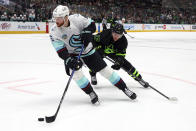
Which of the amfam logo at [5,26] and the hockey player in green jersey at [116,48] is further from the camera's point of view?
the amfam logo at [5,26]

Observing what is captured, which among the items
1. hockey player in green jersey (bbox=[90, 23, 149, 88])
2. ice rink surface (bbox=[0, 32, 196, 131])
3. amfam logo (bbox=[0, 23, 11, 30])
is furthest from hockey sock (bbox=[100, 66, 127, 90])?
amfam logo (bbox=[0, 23, 11, 30])

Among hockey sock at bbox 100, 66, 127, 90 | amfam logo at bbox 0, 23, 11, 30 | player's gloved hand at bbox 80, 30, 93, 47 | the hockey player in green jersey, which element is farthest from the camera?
amfam logo at bbox 0, 23, 11, 30

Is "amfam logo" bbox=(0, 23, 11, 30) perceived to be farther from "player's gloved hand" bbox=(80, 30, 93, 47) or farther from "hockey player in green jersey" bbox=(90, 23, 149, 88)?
"player's gloved hand" bbox=(80, 30, 93, 47)

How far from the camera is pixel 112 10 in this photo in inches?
713

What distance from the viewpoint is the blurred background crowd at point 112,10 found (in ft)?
46.7

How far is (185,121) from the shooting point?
7.94ft

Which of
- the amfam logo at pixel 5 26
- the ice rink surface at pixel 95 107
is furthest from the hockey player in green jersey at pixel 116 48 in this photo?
the amfam logo at pixel 5 26

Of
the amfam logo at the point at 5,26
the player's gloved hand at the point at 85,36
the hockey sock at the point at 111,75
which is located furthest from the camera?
the amfam logo at the point at 5,26

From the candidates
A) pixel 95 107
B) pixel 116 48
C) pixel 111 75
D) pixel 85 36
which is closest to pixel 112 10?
pixel 116 48

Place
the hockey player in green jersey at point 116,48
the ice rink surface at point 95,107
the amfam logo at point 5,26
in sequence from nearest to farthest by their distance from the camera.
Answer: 1. the ice rink surface at point 95,107
2. the hockey player in green jersey at point 116,48
3. the amfam logo at point 5,26

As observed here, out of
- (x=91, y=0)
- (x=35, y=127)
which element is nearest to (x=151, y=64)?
(x=35, y=127)

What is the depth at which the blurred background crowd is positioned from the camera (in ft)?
46.7

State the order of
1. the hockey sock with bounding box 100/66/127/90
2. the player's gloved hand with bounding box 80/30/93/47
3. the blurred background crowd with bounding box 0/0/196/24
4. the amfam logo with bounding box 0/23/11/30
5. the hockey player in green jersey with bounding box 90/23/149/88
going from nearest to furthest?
the player's gloved hand with bounding box 80/30/93/47
the hockey sock with bounding box 100/66/127/90
the hockey player in green jersey with bounding box 90/23/149/88
the amfam logo with bounding box 0/23/11/30
the blurred background crowd with bounding box 0/0/196/24

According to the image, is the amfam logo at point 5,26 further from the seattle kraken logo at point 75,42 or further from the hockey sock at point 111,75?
the hockey sock at point 111,75
